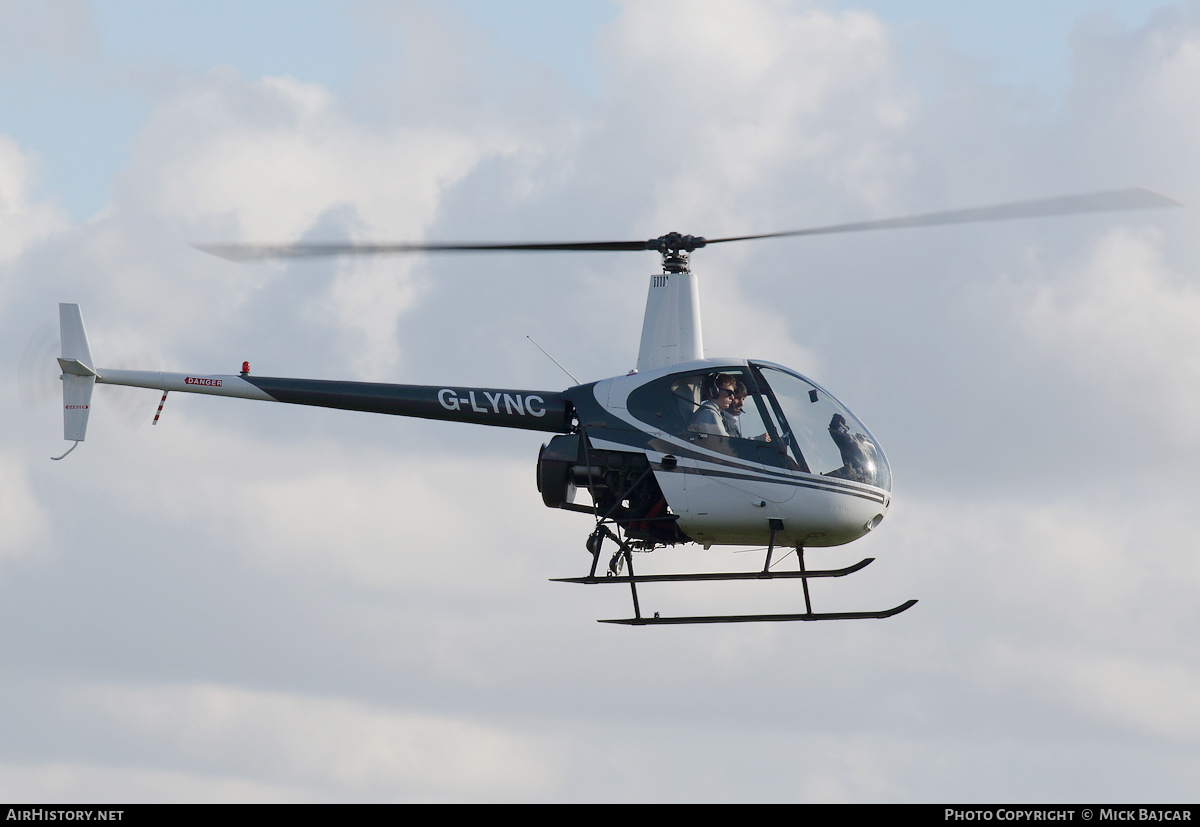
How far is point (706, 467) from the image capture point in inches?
1056

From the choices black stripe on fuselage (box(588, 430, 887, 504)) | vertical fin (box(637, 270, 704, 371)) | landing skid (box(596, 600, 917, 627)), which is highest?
vertical fin (box(637, 270, 704, 371))

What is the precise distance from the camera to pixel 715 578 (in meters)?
26.5

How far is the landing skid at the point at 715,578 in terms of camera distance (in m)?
26.2

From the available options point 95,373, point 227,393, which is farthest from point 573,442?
point 95,373

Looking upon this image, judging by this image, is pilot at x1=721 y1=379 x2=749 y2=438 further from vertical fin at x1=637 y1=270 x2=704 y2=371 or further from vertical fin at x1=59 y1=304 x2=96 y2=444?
vertical fin at x1=59 y1=304 x2=96 y2=444

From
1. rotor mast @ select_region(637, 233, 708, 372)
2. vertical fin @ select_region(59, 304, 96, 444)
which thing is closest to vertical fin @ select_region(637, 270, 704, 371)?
rotor mast @ select_region(637, 233, 708, 372)

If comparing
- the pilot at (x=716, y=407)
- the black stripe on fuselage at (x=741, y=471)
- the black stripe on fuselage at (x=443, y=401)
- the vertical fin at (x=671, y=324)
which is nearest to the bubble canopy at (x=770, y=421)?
the pilot at (x=716, y=407)

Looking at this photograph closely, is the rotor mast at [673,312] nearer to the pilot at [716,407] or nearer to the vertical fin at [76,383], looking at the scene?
the pilot at [716,407]

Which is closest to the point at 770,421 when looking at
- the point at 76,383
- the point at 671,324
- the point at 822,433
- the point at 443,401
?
the point at 822,433

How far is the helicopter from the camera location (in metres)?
26.5

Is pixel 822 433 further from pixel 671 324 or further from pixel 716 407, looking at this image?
pixel 671 324

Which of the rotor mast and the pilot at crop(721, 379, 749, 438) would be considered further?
the rotor mast

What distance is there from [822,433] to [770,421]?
90 centimetres

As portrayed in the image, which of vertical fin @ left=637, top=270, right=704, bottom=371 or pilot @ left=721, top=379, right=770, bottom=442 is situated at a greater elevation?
vertical fin @ left=637, top=270, right=704, bottom=371
